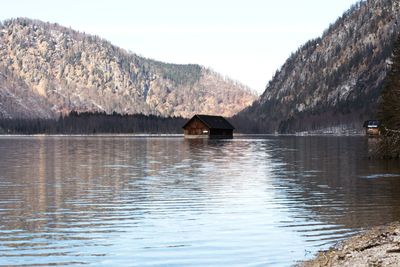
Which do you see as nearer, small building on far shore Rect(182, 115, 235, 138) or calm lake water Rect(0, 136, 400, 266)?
calm lake water Rect(0, 136, 400, 266)

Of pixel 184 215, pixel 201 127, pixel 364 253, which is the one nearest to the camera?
pixel 364 253

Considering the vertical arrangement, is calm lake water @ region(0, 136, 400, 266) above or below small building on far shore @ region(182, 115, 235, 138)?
below

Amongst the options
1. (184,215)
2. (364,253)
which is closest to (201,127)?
(184,215)

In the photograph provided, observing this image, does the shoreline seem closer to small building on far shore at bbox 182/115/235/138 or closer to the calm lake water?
the calm lake water

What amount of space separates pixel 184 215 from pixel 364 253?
11436mm

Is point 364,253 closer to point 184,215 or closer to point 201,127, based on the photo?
point 184,215

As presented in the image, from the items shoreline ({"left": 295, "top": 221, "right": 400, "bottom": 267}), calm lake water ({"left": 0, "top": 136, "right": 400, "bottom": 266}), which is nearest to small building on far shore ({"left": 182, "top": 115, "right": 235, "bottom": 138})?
calm lake water ({"left": 0, "top": 136, "right": 400, "bottom": 266})

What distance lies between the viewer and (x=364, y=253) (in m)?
16.8

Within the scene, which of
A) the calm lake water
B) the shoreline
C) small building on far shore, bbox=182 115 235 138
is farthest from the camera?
small building on far shore, bbox=182 115 235 138

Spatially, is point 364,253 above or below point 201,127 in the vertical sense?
below

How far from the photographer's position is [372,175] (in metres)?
46.6

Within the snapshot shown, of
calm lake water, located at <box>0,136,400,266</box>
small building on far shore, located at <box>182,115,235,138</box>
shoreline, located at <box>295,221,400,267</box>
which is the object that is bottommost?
calm lake water, located at <box>0,136,400,266</box>

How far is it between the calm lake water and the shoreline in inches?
30.5

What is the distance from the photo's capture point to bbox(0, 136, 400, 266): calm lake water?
19.4 metres
